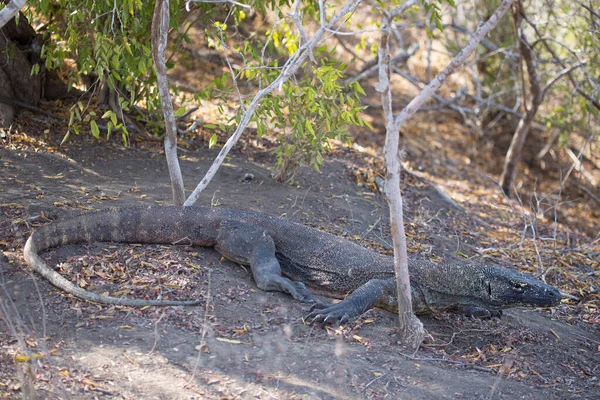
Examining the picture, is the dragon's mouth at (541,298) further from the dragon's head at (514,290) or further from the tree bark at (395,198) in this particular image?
the tree bark at (395,198)

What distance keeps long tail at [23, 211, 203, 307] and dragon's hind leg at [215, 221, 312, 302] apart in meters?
0.57

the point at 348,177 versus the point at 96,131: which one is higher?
the point at 96,131

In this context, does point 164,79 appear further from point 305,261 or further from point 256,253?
point 305,261

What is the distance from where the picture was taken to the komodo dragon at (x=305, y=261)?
4.30 meters

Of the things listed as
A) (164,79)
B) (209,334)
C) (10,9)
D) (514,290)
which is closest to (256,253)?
(209,334)

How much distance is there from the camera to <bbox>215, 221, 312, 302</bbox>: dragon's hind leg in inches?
167

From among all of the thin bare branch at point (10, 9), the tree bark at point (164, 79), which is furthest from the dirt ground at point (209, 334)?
the thin bare branch at point (10, 9)

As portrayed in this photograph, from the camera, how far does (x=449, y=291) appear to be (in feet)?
14.8

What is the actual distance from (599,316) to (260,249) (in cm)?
281

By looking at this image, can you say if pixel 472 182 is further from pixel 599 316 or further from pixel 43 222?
pixel 43 222

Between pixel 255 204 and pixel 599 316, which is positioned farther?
pixel 255 204

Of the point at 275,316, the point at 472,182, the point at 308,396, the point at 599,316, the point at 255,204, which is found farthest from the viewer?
the point at 472,182

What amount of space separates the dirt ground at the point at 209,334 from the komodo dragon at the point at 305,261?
0.32 ft

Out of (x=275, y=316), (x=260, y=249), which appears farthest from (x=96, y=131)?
(x=275, y=316)
